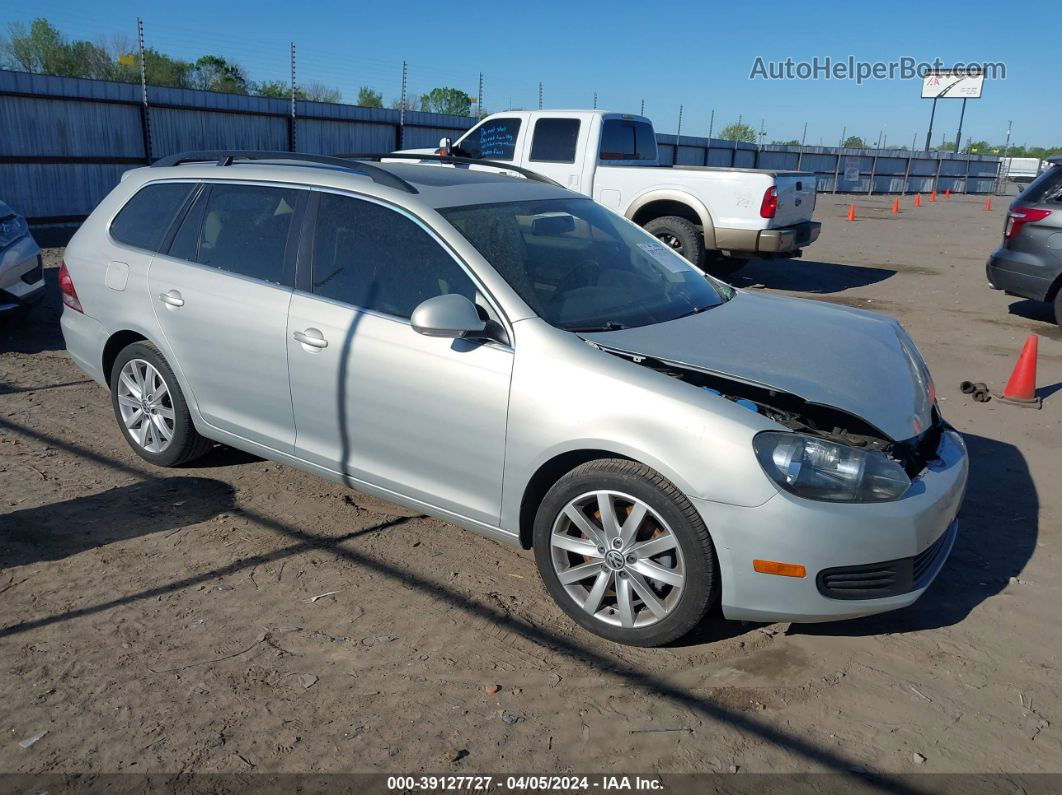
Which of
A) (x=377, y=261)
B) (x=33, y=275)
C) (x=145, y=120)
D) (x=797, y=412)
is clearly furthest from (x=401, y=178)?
(x=145, y=120)

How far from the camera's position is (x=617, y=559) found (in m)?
3.39

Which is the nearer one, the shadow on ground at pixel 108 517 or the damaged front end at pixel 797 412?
the damaged front end at pixel 797 412

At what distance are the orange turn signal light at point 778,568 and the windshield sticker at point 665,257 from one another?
199 centimetres

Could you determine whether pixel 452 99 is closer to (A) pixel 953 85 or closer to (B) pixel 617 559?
(A) pixel 953 85

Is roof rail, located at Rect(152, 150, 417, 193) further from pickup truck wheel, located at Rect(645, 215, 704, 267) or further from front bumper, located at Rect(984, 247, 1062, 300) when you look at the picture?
Result: front bumper, located at Rect(984, 247, 1062, 300)

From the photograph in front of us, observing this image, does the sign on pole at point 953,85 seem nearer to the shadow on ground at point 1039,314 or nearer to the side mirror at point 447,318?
the shadow on ground at point 1039,314

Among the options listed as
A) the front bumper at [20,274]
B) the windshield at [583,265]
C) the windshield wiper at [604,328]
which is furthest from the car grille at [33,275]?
the windshield wiper at [604,328]

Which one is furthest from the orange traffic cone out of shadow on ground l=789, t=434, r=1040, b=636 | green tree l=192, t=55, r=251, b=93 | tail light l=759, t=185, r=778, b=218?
green tree l=192, t=55, r=251, b=93

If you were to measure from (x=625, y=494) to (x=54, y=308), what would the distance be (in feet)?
26.7

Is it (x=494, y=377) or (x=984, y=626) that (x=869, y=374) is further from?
(x=494, y=377)

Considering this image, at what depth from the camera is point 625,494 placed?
3.29 meters

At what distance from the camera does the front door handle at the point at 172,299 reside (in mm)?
4616

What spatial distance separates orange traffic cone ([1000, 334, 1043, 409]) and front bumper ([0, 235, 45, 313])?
8434 mm

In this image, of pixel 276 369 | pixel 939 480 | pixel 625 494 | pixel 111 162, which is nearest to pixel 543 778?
pixel 625 494
